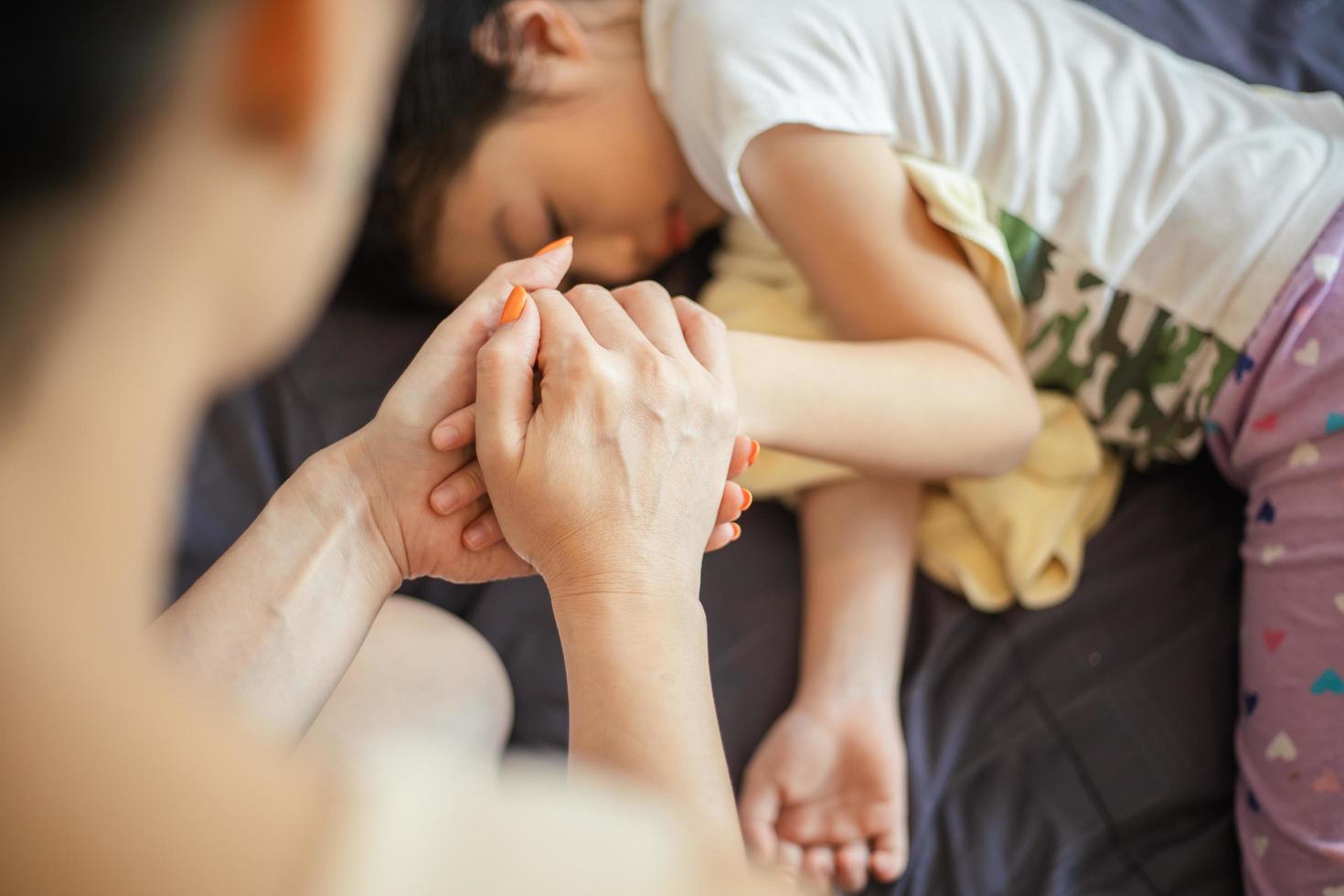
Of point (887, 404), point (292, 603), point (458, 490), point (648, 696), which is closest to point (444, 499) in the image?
point (458, 490)

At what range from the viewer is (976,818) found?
2.90ft

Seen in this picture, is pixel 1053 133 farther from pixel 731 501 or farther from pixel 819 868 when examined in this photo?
pixel 819 868

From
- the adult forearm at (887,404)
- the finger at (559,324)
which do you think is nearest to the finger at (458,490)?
the finger at (559,324)

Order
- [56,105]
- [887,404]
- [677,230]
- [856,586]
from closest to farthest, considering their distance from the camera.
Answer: [56,105]
[887,404]
[856,586]
[677,230]

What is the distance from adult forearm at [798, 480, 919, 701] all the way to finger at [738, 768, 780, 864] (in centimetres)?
9

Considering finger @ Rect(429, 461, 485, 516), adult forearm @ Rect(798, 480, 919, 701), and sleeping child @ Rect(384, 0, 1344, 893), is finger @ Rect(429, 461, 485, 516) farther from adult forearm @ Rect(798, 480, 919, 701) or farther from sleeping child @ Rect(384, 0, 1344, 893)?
adult forearm @ Rect(798, 480, 919, 701)

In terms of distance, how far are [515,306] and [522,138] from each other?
1.11 feet

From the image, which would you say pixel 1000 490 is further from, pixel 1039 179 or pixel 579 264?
pixel 579 264

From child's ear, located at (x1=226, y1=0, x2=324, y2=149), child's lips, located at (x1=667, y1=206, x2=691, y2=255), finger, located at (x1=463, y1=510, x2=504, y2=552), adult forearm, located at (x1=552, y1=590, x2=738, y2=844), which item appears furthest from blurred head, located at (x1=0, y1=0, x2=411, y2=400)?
child's lips, located at (x1=667, y1=206, x2=691, y2=255)

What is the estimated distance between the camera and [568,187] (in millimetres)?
1004

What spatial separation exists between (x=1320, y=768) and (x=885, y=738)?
0.33 m

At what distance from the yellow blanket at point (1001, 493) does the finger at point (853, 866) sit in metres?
0.26

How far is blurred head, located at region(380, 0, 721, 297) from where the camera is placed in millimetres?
A: 969

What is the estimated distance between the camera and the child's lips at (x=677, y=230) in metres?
1.10
